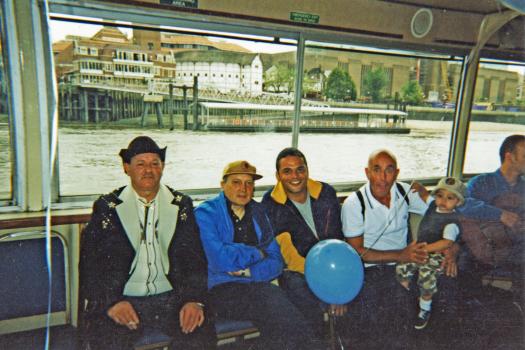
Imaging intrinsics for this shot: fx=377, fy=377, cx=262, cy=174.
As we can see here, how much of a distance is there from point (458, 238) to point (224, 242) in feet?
6.19

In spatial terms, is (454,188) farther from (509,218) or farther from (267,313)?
(267,313)

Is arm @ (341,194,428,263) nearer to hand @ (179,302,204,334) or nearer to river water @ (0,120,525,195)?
river water @ (0,120,525,195)

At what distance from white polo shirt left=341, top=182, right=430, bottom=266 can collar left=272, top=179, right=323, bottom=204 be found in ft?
0.73

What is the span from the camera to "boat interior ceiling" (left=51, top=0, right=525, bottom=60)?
2.97 metres

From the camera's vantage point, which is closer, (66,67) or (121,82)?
(66,67)

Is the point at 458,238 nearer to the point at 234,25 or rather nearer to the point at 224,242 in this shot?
the point at 224,242

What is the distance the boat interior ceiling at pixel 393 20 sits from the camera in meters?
2.97

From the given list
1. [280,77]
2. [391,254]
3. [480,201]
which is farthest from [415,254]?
[280,77]

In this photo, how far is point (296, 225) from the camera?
8.79 feet

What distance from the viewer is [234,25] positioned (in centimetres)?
303

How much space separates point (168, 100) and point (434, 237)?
2560 millimetres

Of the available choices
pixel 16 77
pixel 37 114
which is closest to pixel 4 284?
pixel 37 114

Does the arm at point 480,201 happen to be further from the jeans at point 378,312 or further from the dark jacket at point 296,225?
the dark jacket at point 296,225

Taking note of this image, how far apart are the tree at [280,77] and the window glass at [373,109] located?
0.15 m
